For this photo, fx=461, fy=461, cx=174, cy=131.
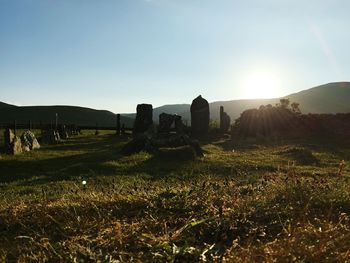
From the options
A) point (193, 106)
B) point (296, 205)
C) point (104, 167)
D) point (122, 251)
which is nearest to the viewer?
point (122, 251)

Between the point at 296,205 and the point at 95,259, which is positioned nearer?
the point at 95,259

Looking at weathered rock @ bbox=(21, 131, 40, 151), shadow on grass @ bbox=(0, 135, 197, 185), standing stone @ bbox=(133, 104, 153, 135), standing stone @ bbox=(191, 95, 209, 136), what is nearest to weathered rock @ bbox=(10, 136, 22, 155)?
weathered rock @ bbox=(21, 131, 40, 151)

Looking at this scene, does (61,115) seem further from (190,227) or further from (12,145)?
(190,227)

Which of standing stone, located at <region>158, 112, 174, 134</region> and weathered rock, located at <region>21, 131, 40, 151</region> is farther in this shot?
standing stone, located at <region>158, 112, 174, 134</region>

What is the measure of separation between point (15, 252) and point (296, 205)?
3.86m

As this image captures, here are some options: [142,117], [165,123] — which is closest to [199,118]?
[142,117]

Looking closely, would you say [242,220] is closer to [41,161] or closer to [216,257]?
[216,257]

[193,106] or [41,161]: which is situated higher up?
[193,106]

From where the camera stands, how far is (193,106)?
127 feet

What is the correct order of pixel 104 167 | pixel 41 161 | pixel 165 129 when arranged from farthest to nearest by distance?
1. pixel 165 129
2. pixel 41 161
3. pixel 104 167

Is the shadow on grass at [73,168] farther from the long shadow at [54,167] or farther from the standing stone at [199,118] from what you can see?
the standing stone at [199,118]

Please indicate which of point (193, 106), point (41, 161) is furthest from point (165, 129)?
point (41, 161)

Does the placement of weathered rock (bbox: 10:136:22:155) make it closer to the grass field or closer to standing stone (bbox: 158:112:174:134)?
standing stone (bbox: 158:112:174:134)

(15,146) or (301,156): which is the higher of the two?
(15,146)
